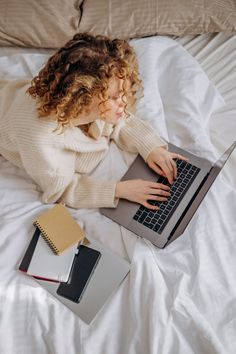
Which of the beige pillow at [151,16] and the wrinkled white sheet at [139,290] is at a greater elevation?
the beige pillow at [151,16]

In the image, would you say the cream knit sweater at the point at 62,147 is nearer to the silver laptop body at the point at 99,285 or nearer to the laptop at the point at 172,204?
the laptop at the point at 172,204

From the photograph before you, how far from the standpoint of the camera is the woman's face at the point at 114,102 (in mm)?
941

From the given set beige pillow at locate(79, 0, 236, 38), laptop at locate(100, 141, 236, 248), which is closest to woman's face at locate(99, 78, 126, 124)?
laptop at locate(100, 141, 236, 248)

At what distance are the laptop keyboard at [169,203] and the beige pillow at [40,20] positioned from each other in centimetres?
68

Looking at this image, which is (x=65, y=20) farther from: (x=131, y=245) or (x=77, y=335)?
(x=77, y=335)

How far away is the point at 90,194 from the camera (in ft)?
3.52

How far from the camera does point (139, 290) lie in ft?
3.03

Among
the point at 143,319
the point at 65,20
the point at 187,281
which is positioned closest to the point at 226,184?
the point at 187,281

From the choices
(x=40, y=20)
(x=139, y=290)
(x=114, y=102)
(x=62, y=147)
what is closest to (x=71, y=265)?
(x=139, y=290)

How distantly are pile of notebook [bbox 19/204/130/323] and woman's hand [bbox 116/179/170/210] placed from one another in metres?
0.16

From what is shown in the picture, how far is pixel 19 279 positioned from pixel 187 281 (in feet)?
1.41

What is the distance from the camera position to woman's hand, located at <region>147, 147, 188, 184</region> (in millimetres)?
1122

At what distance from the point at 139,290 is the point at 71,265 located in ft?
0.62

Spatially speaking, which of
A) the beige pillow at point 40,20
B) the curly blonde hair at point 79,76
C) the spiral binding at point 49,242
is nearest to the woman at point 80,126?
the curly blonde hair at point 79,76
